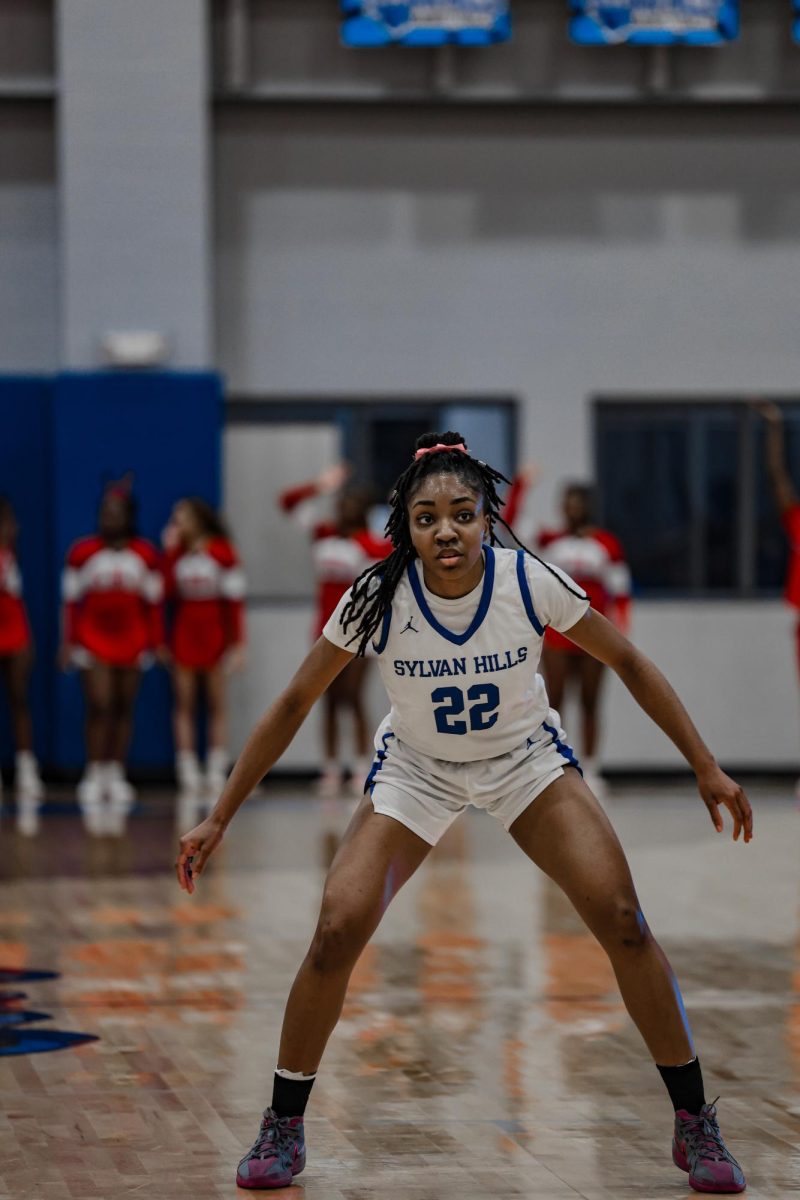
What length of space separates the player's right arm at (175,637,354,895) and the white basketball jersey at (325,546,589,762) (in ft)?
0.27

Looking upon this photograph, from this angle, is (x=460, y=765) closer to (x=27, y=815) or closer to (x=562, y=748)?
(x=562, y=748)

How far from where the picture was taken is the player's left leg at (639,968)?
4047mm

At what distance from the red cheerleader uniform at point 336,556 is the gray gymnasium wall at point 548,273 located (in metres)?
1.64

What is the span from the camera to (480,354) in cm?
1445

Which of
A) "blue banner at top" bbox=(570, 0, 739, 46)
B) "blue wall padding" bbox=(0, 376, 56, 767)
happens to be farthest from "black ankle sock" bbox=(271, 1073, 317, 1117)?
"blue banner at top" bbox=(570, 0, 739, 46)

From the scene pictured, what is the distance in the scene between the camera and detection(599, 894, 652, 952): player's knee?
4.04 meters

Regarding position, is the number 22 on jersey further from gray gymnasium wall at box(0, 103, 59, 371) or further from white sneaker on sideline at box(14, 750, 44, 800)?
gray gymnasium wall at box(0, 103, 59, 371)

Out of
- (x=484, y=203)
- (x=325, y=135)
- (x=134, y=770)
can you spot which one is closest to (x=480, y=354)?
(x=484, y=203)

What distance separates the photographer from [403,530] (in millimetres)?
4496

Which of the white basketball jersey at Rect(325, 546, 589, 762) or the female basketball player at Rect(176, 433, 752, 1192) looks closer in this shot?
the female basketball player at Rect(176, 433, 752, 1192)

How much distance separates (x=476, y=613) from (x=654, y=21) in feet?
34.8

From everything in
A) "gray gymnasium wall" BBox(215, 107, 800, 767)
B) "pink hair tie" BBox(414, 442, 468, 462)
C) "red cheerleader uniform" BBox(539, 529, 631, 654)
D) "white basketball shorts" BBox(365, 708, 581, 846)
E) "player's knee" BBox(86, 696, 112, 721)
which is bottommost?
"player's knee" BBox(86, 696, 112, 721)

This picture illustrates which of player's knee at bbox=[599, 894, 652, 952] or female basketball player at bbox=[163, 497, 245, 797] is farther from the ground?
player's knee at bbox=[599, 894, 652, 952]

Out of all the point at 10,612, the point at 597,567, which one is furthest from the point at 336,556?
the point at 10,612
